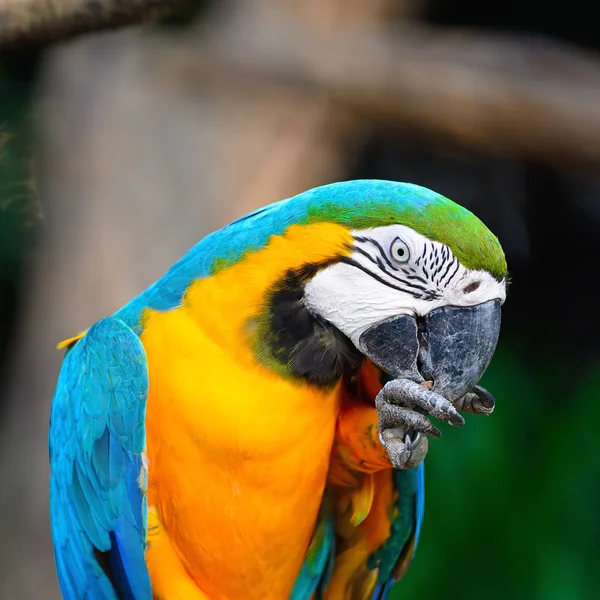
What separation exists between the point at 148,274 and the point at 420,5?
161 centimetres

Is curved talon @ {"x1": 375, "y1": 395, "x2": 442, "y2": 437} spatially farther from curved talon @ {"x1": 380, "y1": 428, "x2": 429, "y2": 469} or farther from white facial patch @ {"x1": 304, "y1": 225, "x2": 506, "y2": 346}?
white facial patch @ {"x1": 304, "y1": 225, "x2": 506, "y2": 346}

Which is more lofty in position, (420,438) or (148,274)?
(420,438)

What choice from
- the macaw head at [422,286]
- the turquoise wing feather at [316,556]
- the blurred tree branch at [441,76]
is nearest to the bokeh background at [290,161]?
the blurred tree branch at [441,76]

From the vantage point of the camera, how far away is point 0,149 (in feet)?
10.0

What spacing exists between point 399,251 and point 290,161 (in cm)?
185

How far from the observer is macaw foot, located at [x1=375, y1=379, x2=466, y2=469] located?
1237mm

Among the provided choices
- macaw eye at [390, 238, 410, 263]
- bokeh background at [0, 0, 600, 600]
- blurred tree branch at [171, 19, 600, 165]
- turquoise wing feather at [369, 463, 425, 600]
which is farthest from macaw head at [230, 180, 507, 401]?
blurred tree branch at [171, 19, 600, 165]

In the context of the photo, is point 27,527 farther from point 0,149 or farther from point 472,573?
point 472,573

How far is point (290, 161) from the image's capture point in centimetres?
310

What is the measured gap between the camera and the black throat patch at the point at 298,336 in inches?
54.4

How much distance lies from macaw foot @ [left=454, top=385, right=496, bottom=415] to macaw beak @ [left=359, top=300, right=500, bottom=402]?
0.04 m

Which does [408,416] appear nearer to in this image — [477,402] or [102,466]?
[477,402]

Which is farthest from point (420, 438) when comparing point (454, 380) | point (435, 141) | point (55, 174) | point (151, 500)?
point (55, 174)

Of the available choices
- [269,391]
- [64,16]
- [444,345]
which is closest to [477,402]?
[444,345]
